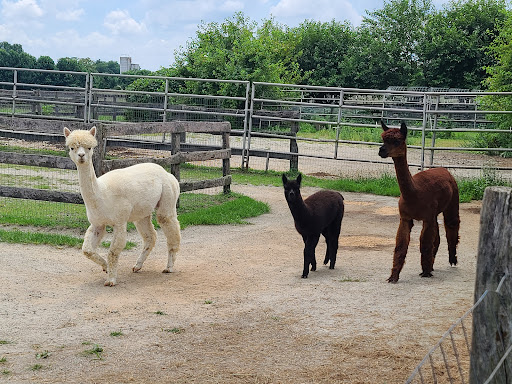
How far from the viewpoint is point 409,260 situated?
852 cm

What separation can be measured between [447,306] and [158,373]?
2.77 meters

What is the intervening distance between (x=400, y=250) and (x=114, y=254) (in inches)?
115

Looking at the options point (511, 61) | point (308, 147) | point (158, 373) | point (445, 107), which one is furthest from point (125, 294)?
point (445, 107)

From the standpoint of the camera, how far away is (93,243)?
23.1 ft

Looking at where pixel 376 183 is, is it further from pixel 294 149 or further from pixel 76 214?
pixel 76 214

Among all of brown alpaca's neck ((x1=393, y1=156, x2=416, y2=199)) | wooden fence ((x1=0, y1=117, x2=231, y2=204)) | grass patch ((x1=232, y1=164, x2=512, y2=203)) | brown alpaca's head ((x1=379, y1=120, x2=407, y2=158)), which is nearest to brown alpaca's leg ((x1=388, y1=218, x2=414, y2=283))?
brown alpaca's neck ((x1=393, y1=156, x2=416, y2=199))

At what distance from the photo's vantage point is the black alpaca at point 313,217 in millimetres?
7363

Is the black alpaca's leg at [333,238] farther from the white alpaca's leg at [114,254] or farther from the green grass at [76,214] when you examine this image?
the green grass at [76,214]

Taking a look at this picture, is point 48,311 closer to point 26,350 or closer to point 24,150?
point 26,350

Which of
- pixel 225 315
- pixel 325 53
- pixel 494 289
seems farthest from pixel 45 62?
pixel 494 289

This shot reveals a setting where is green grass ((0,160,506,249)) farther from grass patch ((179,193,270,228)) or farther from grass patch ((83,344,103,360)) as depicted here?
grass patch ((83,344,103,360))

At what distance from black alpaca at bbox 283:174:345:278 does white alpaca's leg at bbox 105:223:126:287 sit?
5.69 feet

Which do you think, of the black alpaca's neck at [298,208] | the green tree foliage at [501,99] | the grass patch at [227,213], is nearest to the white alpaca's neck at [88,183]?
the black alpaca's neck at [298,208]

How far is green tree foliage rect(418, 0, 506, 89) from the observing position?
36.8 m
